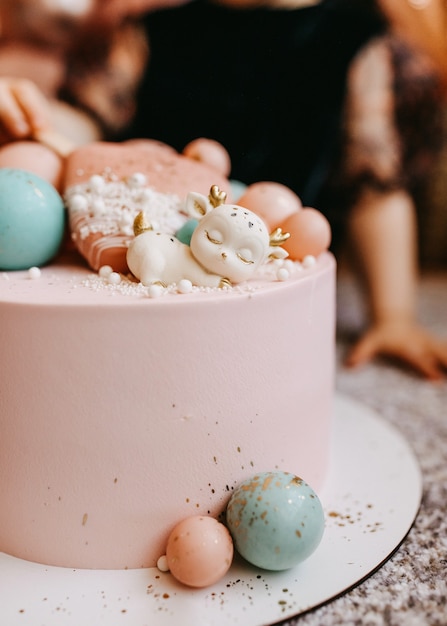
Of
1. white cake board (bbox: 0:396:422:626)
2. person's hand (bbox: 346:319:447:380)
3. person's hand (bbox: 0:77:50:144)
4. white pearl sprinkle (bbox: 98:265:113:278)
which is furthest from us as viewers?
person's hand (bbox: 346:319:447:380)

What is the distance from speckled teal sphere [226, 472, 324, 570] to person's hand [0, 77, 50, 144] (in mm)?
541

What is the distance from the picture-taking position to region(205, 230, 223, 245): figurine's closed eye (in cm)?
61

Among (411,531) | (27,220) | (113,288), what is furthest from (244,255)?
(411,531)

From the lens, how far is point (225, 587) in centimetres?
60

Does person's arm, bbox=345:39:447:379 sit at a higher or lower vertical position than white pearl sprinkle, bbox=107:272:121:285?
lower

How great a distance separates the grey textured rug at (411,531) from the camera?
22.7 inches

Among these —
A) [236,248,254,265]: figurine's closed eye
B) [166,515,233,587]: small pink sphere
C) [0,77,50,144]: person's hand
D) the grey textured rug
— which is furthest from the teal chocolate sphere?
the grey textured rug

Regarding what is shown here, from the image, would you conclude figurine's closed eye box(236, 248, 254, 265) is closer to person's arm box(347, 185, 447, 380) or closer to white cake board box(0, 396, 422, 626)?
white cake board box(0, 396, 422, 626)

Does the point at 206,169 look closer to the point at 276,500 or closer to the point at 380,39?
the point at 276,500

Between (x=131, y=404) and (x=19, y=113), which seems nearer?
(x=131, y=404)

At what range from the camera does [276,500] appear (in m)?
0.59

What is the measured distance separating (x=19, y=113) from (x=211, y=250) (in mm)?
386

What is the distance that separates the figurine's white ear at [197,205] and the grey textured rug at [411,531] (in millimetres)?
407

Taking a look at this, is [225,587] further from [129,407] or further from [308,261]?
[308,261]
